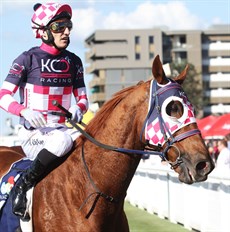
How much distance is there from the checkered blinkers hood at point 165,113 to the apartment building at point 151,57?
116560mm

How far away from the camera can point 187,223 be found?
12531 millimetres

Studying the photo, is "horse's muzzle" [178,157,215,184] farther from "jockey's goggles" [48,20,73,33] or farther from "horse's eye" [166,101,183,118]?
"jockey's goggles" [48,20,73,33]

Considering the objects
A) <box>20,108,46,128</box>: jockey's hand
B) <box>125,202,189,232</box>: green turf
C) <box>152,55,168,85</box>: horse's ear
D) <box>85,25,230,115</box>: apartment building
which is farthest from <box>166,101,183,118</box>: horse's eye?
<box>85,25,230,115</box>: apartment building

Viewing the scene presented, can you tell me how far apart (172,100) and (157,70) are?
0.76 ft

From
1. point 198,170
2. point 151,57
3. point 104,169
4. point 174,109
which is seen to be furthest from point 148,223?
point 151,57

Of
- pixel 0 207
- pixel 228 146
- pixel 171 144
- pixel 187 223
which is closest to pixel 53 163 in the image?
pixel 0 207

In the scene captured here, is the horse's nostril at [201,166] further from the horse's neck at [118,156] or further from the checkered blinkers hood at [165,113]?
the horse's neck at [118,156]

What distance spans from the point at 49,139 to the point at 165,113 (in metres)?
0.99

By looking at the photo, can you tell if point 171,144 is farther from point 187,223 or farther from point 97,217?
point 187,223

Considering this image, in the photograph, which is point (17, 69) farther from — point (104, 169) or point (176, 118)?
point (176, 118)

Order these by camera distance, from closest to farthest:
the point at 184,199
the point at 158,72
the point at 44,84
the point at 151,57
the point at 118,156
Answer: the point at 158,72 → the point at 118,156 → the point at 44,84 → the point at 184,199 → the point at 151,57

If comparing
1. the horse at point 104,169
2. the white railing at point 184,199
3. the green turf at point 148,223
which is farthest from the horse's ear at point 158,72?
the green turf at point 148,223

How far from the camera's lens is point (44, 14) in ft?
20.5

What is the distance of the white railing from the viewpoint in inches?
425
